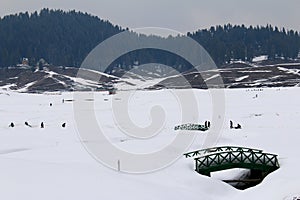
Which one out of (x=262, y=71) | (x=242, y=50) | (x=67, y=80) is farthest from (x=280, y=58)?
(x=67, y=80)

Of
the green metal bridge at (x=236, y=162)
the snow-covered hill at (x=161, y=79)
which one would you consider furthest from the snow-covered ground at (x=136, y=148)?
the snow-covered hill at (x=161, y=79)

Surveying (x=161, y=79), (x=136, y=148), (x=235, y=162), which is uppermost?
(x=161, y=79)

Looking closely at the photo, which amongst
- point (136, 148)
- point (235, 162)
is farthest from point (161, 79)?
point (235, 162)

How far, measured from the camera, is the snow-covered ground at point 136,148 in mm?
16844

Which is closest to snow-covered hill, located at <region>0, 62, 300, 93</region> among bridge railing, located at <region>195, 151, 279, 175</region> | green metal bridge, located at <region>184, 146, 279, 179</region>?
green metal bridge, located at <region>184, 146, 279, 179</region>

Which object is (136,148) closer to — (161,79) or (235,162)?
(235,162)

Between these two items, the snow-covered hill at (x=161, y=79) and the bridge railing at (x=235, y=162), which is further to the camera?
the snow-covered hill at (x=161, y=79)

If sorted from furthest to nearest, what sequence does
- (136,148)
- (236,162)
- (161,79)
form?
1. (161,79)
2. (136,148)
3. (236,162)

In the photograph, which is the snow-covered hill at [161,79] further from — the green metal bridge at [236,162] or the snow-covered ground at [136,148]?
the green metal bridge at [236,162]

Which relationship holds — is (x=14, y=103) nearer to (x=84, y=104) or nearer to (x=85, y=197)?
(x=84, y=104)

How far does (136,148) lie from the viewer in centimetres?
3225

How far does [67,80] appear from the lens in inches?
5586

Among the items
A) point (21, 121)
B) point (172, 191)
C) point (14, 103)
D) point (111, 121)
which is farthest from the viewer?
point (14, 103)

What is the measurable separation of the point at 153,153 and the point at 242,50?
156602 mm
